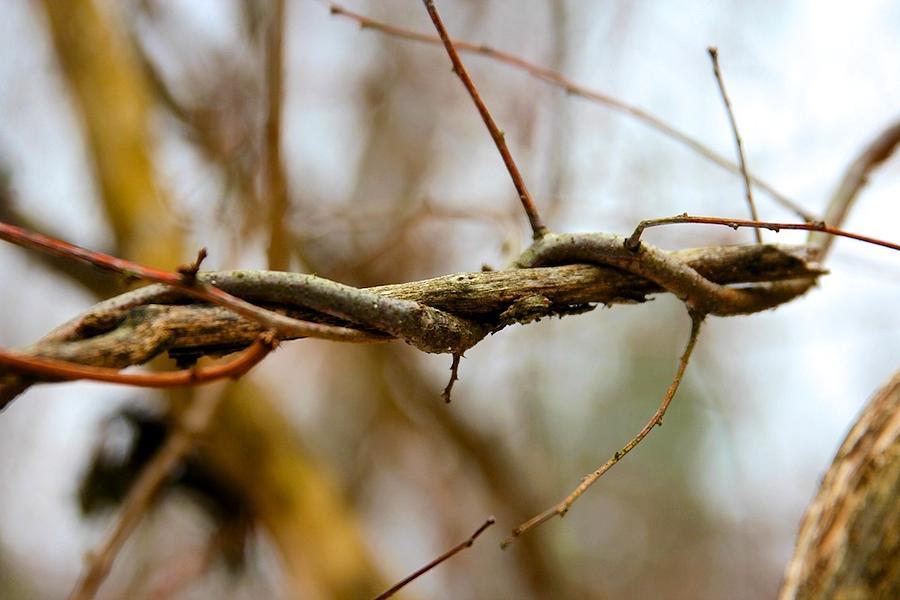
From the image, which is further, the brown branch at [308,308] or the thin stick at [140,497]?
the thin stick at [140,497]

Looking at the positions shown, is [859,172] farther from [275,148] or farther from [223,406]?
[223,406]

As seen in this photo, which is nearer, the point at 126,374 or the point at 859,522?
the point at 126,374

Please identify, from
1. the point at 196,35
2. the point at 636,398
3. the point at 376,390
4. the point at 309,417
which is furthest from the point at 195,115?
the point at 636,398

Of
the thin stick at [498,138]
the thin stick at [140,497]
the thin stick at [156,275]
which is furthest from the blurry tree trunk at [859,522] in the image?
the thin stick at [140,497]

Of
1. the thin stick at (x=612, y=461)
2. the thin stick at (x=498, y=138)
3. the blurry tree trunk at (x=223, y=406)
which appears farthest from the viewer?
the blurry tree trunk at (x=223, y=406)

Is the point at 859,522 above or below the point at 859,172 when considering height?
below

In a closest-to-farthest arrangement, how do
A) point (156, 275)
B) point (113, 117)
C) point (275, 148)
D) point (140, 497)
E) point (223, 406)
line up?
point (156, 275)
point (275, 148)
point (140, 497)
point (223, 406)
point (113, 117)

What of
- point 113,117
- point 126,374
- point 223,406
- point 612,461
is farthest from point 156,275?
point 113,117

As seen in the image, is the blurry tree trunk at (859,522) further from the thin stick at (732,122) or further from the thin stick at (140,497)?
the thin stick at (140,497)
